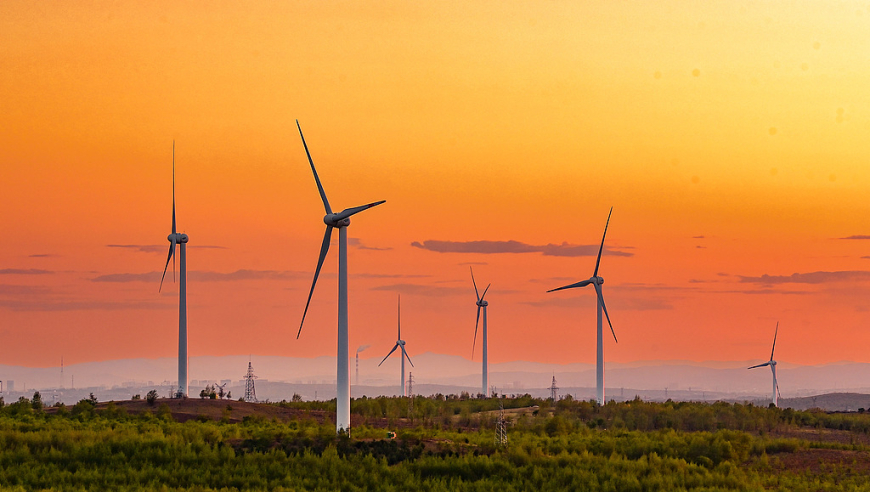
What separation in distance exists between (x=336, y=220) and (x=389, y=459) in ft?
46.9

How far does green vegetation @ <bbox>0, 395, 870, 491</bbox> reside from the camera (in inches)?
1688

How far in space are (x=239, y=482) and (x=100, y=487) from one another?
18.4ft

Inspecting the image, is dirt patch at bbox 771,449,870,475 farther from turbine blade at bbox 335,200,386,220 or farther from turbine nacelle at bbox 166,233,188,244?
turbine nacelle at bbox 166,233,188,244

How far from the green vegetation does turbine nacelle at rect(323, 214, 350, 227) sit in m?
11.2

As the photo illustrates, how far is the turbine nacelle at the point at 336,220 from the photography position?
180 ft

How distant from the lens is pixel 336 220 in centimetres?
5488

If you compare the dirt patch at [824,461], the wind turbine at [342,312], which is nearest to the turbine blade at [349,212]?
the wind turbine at [342,312]

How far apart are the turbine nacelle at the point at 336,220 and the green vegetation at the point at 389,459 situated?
36.8 feet

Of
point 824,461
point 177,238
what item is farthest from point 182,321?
point 824,461

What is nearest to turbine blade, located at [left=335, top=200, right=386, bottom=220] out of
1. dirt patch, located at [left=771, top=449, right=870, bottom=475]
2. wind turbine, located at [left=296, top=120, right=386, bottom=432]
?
wind turbine, located at [left=296, top=120, right=386, bottom=432]

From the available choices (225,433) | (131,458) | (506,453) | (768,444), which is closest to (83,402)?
(225,433)

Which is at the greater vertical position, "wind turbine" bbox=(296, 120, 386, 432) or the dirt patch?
"wind turbine" bbox=(296, 120, 386, 432)

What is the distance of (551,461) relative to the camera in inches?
1852

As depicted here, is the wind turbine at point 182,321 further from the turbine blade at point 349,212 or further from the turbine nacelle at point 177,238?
the turbine blade at point 349,212
